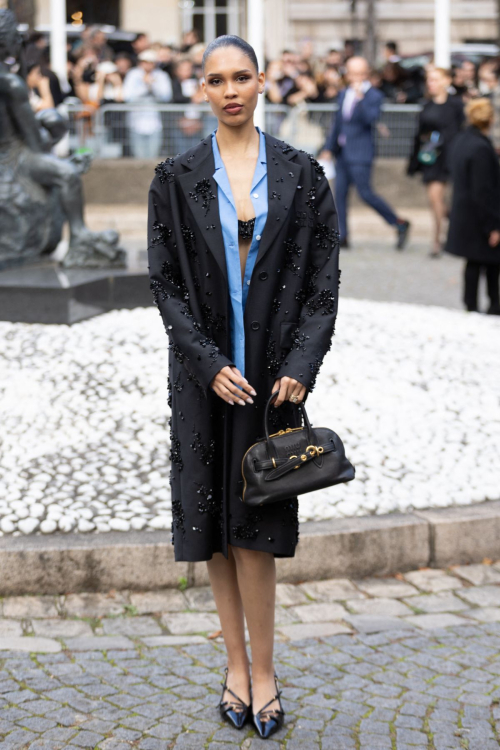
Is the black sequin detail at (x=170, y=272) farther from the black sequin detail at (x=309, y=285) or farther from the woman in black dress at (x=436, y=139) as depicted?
the woman in black dress at (x=436, y=139)

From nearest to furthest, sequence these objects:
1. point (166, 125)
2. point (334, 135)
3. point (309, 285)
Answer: point (309, 285) → point (334, 135) → point (166, 125)

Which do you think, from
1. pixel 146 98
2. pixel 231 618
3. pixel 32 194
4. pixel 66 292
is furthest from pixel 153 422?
pixel 146 98

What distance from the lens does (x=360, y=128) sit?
13141mm

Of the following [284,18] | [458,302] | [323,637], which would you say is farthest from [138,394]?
[284,18]

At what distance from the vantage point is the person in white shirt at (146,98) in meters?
15.9

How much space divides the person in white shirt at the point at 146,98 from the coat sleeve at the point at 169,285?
13.0 meters

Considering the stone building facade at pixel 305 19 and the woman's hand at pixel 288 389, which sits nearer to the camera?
the woman's hand at pixel 288 389

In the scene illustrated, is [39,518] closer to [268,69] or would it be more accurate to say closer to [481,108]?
[481,108]

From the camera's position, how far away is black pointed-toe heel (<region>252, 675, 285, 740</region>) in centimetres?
340

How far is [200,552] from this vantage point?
3.35 m

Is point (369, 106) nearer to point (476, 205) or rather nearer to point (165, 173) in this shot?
point (476, 205)

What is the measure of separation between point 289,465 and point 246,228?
0.72 metres

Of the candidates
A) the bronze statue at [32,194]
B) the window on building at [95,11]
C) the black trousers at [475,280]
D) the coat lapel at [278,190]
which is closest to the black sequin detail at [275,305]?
the coat lapel at [278,190]

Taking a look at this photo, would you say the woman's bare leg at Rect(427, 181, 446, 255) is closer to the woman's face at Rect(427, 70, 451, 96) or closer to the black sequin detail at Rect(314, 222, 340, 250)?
the woman's face at Rect(427, 70, 451, 96)
